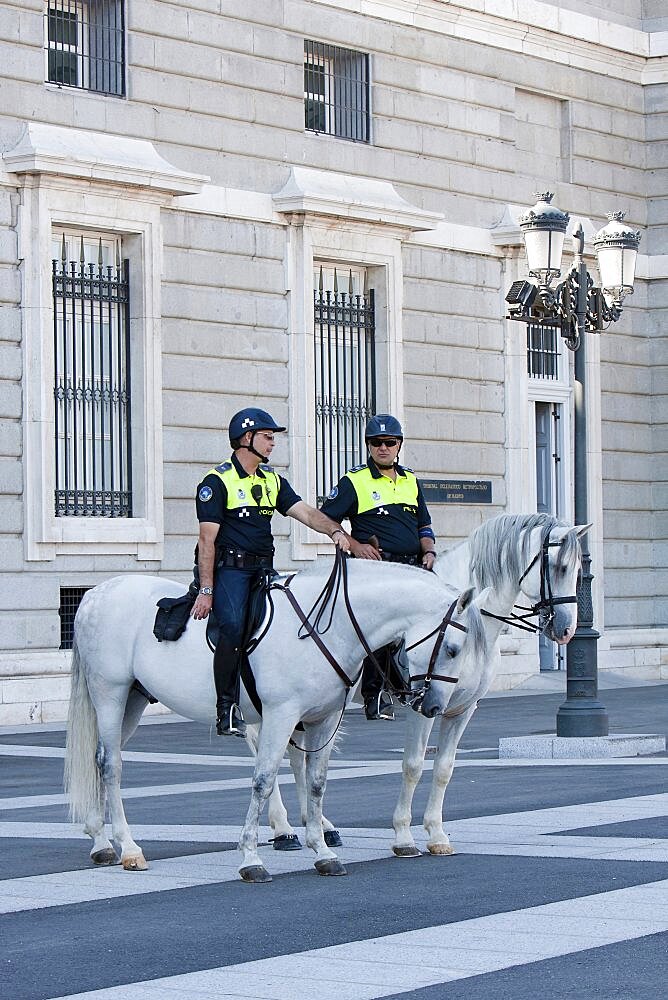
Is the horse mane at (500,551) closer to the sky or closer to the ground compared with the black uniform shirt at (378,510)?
closer to the ground

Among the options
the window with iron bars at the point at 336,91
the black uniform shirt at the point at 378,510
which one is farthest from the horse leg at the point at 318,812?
the window with iron bars at the point at 336,91

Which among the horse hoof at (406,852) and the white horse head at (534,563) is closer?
the horse hoof at (406,852)

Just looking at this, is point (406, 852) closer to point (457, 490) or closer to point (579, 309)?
point (579, 309)

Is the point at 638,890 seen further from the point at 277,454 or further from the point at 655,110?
the point at 655,110

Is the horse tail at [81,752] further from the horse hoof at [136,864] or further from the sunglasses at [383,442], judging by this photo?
the sunglasses at [383,442]

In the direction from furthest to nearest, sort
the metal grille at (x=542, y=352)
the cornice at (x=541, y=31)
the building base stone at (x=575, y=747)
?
the metal grille at (x=542, y=352) < the cornice at (x=541, y=31) < the building base stone at (x=575, y=747)

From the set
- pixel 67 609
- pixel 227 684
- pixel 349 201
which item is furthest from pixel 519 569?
pixel 349 201

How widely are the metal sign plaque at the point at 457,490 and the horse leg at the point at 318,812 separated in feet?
55.7

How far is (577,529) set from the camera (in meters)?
12.0

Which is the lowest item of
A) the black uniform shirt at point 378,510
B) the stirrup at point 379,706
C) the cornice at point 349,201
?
the stirrup at point 379,706

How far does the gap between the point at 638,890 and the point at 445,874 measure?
122 centimetres

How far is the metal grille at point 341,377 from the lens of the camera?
2650 cm

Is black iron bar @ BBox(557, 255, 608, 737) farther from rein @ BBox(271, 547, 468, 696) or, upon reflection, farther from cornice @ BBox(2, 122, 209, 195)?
cornice @ BBox(2, 122, 209, 195)

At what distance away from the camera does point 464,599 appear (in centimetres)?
1004
